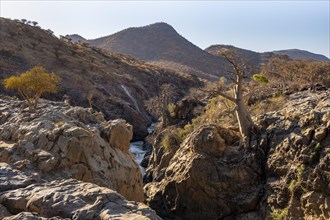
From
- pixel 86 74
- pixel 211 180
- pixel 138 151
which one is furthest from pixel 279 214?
pixel 86 74

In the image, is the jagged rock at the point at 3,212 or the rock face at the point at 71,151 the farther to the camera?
the rock face at the point at 71,151

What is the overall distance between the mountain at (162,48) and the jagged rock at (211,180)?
82835mm

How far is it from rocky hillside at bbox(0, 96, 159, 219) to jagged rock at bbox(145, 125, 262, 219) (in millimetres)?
1710

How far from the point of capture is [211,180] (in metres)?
16.4

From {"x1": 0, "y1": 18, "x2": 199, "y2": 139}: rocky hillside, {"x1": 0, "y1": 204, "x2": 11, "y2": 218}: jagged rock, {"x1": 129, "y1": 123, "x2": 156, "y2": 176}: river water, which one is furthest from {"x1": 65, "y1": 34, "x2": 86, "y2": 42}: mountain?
{"x1": 0, "y1": 204, "x2": 11, "y2": 218}: jagged rock

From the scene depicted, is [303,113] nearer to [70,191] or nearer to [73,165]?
[73,165]

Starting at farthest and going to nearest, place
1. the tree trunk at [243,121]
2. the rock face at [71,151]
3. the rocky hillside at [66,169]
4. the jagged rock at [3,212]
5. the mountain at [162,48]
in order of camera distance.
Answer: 1. the mountain at [162,48]
2. the tree trunk at [243,121]
3. the rock face at [71,151]
4. the jagged rock at [3,212]
5. the rocky hillside at [66,169]

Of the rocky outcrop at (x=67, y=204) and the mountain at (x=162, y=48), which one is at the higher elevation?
the mountain at (x=162, y=48)

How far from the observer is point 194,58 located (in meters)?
120

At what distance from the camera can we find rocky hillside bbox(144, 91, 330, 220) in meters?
14.0

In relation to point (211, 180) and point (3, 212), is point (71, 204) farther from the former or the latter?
point (211, 180)

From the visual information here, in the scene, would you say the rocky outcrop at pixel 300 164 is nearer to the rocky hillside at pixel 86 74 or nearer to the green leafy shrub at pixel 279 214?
the green leafy shrub at pixel 279 214

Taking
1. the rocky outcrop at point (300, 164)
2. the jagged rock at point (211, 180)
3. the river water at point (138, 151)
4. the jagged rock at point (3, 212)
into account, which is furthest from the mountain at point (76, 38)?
the jagged rock at point (3, 212)

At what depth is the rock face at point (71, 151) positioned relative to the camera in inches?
540
